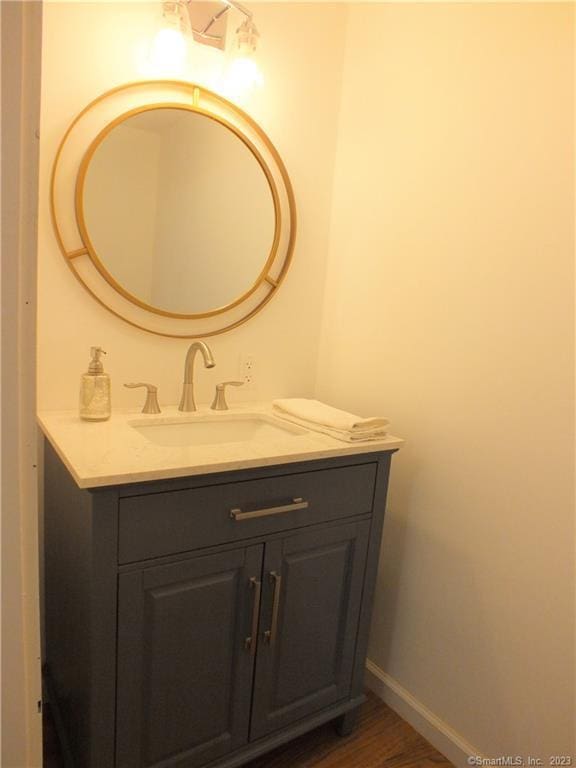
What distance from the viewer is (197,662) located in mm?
1163

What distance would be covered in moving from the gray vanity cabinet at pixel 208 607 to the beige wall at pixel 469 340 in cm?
22

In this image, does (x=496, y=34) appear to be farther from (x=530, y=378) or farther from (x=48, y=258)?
(x=48, y=258)

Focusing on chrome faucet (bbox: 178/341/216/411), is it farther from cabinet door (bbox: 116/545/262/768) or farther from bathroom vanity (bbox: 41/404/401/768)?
cabinet door (bbox: 116/545/262/768)

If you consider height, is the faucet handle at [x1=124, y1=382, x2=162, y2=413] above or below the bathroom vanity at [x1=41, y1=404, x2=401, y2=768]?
above

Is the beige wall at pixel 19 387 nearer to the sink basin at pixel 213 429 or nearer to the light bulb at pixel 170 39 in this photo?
the sink basin at pixel 213 429

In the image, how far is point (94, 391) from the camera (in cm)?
133

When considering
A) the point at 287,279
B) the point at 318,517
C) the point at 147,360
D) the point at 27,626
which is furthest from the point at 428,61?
the point at 27,626

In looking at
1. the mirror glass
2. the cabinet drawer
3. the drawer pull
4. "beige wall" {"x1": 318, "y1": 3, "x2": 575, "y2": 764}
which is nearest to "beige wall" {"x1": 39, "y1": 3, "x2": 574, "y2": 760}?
"beige wall" {"x1": 318, "y1": 3, "x2": 575, "y2": 764}

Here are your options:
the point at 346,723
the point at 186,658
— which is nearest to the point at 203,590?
the point at 186,658

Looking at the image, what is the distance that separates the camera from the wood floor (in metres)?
1.42

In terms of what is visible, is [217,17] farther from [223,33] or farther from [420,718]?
[420,718]

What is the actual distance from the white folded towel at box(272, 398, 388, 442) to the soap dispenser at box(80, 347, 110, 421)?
0.53 m

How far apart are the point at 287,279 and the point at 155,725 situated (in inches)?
53.0

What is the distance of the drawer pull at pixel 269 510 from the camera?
114cm
